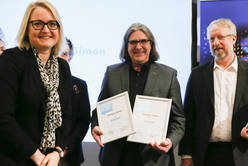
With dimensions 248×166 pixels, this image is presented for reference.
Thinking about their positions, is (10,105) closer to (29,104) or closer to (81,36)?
(29,104)

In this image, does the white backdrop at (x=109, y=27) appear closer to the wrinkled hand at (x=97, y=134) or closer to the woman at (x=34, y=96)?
the wrinkled hand at (x=97, y=134)

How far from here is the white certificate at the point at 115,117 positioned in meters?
2.09

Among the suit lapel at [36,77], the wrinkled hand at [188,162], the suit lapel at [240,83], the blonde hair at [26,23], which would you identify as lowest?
the wrinkled hand at [188,162]

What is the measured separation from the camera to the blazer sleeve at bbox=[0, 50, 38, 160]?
1.69 metres

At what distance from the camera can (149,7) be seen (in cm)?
348

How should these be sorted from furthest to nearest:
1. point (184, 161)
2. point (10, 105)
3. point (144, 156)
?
point (184, 161), point (144, 156), point (10, 105)

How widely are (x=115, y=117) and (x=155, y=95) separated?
1.25 ft

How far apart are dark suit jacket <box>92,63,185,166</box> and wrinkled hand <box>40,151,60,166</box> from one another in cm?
48

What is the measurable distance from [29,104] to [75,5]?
221 centimetres

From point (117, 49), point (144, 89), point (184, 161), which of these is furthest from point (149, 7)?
point (184, 161)

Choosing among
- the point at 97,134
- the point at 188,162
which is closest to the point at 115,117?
the point at 97,134

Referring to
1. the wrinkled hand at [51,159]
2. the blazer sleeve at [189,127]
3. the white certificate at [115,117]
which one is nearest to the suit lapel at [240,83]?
the blazer sleeve at [189,127]

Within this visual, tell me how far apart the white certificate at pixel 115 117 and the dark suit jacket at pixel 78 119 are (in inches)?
15.7

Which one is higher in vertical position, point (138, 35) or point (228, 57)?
point (138, 35)
